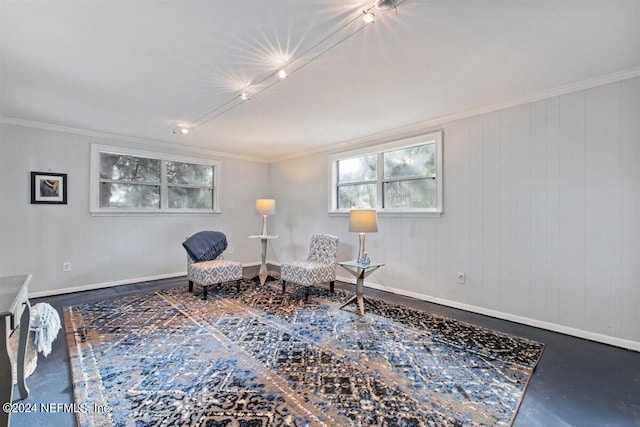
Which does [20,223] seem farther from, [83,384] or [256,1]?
[256,1]

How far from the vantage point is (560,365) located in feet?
7.37

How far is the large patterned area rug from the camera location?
169cm

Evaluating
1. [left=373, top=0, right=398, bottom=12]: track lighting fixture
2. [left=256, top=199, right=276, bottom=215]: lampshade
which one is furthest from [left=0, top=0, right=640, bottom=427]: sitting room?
[left=256, top=199, right=276, bottom=215]: lampshade

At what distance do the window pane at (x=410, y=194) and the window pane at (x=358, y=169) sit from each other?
380 millimetres

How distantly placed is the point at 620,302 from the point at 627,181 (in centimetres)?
104

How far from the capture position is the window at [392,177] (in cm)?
392

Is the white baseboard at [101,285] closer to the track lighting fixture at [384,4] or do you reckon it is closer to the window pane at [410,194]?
the window pane at [410,194]

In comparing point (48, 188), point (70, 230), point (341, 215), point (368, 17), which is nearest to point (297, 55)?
point (368, 17)

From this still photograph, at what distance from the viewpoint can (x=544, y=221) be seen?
9.77 feet

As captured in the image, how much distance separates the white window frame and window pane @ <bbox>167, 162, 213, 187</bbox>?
8 centimetres

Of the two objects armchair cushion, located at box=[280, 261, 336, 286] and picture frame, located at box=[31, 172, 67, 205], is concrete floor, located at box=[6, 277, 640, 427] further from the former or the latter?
picture frame, located at box=[31, 172, 67, 205]

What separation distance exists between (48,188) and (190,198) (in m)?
1.97

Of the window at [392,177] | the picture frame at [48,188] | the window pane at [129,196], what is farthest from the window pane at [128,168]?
the window at [392,177]

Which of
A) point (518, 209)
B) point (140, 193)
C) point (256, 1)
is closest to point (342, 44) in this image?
point (256, 1)
